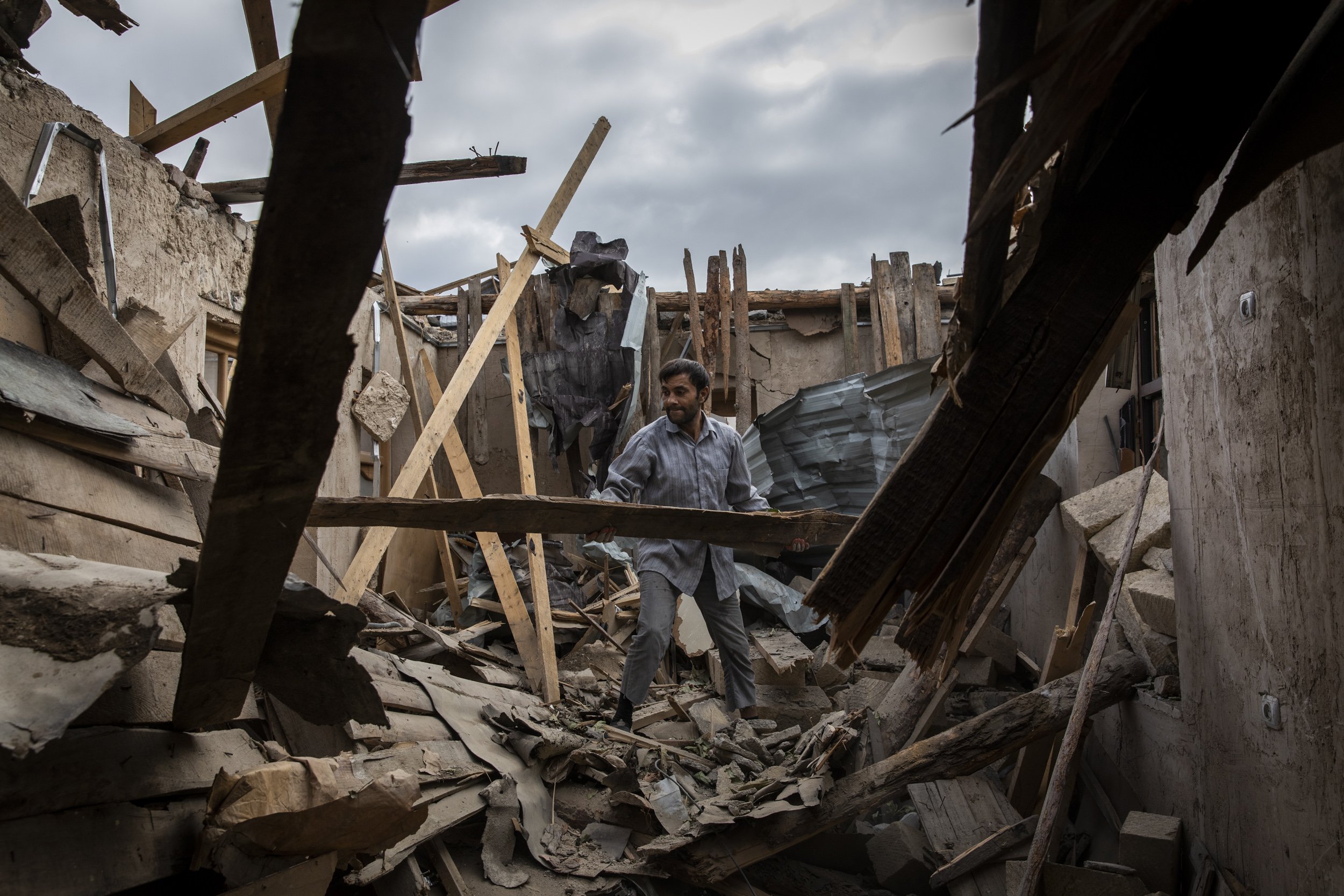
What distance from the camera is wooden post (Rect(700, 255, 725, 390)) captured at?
301 inches

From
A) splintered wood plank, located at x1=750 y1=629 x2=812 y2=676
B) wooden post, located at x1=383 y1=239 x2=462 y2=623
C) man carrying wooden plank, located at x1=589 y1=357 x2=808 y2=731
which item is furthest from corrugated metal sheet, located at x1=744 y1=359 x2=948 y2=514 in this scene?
wooden post, located at x1=383 y1=239 x2=462 y2=623

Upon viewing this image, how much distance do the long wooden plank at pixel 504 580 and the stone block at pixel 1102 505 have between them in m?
3.04

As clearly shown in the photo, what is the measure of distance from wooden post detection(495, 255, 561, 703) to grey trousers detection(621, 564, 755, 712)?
0.56m

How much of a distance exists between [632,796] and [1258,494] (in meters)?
2.44

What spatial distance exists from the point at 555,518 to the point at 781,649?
3386mm

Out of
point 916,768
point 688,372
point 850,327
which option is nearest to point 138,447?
point 688,372

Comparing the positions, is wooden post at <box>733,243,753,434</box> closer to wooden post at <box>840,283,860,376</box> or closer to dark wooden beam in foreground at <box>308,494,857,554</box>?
wooden post at <box>840,283,860,376</box>

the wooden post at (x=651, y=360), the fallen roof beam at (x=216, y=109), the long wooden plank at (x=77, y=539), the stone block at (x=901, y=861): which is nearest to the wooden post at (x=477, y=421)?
the wooden post at (x=651, y=360)

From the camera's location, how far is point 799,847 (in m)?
3.32

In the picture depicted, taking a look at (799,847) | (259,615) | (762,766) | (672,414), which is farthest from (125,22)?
(799,847)

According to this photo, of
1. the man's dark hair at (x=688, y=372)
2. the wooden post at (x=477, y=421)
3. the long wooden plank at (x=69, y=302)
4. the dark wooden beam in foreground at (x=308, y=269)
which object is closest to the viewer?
the dark wooden beam in foreground at (x=308, y=269)

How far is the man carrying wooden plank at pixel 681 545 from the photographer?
166 inches

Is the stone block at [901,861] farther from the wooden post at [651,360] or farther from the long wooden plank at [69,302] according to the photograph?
the wooden post at [651,360]

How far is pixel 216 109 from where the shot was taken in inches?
156
